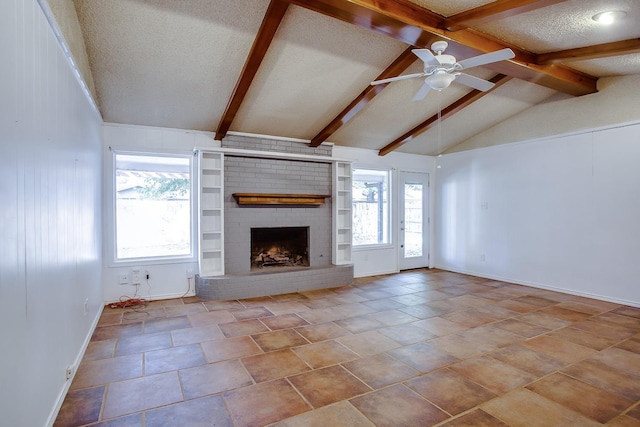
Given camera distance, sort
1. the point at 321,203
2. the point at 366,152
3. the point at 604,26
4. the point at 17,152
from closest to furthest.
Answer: the point at 17,152 < the point at 604,26 < the point at 321,203 < the point at 366,152

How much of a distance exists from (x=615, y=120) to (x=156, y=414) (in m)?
6.19

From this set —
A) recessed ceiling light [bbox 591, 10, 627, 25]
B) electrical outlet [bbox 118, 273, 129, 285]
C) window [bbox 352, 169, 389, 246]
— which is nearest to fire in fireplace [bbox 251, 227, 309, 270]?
window [bbox 352, 169, 389, 246]

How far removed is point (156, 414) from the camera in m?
2.17

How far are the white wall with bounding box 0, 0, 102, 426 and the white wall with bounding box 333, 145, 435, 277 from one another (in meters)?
4.34

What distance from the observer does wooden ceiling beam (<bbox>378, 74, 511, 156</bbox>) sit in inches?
182

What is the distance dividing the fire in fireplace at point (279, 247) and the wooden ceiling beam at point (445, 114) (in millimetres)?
2260

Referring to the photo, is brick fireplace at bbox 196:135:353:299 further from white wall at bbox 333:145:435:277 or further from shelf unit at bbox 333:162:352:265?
white wall at bbox 333:145:435:277

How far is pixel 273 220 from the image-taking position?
5.50m

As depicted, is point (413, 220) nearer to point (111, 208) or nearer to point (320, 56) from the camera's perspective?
point (320, 56)

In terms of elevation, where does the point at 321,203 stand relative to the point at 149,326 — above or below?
above

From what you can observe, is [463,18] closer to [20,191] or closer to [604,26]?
[604,26]

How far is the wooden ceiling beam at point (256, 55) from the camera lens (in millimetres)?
2887

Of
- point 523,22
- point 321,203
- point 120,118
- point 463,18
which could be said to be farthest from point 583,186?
point 120,118

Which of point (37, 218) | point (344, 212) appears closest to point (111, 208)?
point (37, 218)
